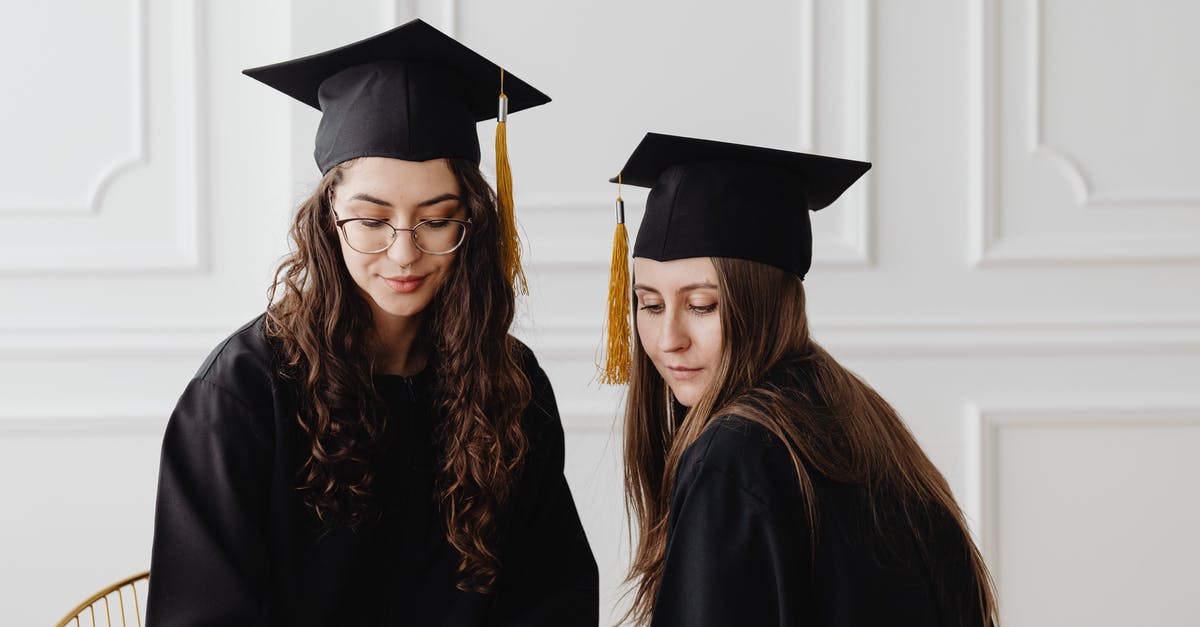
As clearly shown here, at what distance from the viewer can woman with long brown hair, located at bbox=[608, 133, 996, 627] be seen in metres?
1.36

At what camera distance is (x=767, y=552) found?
52.9 inches

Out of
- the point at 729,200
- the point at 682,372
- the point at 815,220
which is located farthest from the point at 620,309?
the point at 815,220

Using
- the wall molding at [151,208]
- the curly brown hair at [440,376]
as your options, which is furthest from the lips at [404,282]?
the wall molding at [151,208]

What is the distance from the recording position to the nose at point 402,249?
1.62 meters

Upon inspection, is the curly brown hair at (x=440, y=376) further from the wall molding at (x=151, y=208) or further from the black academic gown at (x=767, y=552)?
the wall molding at (x=151, y=208)

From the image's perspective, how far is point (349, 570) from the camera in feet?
5.56

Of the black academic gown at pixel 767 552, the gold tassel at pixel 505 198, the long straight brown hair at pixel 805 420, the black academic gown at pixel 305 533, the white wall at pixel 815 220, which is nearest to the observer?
the black academic gown at pixel 767 552

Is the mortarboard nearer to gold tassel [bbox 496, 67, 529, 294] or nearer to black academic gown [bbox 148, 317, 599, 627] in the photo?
gold tassel [bbox 496, 67, 529, 294]

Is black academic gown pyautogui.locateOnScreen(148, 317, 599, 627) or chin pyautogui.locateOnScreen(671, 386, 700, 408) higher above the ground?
chin pyautogui.locateOnScreen(671, 386, 700, 408)

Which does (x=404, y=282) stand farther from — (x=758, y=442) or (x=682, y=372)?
(x=758, y=442)

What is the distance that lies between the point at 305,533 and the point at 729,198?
929 millimetres

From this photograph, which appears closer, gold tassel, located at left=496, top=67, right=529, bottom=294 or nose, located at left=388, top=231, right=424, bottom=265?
nose, located at left=388, top=231, right=424, bottom=265

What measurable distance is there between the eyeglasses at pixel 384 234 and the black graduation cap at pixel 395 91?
4.4 inches

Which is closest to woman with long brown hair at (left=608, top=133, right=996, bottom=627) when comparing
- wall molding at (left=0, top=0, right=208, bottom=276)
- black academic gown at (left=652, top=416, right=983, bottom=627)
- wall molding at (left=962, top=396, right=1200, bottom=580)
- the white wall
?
black academic gown at (left=652, top=416, right=983, bottom=627)
